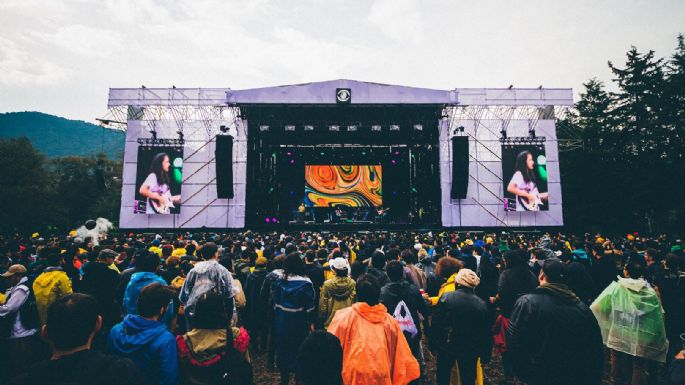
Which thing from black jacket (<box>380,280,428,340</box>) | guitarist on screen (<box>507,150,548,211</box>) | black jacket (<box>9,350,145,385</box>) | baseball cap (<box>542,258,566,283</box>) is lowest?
black jacket (<box>380,280,428,340</box>)

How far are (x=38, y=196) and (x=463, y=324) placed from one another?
40902 millimetres

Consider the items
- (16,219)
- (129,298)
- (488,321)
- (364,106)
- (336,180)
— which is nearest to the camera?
(488,321)

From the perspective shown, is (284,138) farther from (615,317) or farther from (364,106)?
(615,317)

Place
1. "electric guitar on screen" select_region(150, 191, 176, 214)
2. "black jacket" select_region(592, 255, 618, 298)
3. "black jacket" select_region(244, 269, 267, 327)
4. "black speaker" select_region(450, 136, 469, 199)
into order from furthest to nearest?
"electric guitar on screen" select_region(150, 191, 176, 214)
"black speaker" select_region(450, 136, 469, 199)
"black jacket" select_region(592, 255, 618, 298)
"black jacket" select_region(244, 269, 267, 327)

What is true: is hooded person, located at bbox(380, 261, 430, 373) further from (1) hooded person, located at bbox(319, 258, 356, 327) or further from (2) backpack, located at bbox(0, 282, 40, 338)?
(2) backpack, located at bbox(0, 282, 40, 338)

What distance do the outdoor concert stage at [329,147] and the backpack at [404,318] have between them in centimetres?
1605

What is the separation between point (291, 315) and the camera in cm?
390

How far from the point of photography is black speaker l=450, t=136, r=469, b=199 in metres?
18.2

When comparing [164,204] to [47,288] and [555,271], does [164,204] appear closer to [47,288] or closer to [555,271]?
[47,288]

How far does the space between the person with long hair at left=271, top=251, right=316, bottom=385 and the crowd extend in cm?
1

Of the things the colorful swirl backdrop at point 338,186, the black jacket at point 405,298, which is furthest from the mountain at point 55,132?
the black jacket at point 405,298

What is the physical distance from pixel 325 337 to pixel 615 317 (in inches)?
164

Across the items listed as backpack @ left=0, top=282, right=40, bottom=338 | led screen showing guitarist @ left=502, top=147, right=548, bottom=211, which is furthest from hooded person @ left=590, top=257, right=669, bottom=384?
led screen showing guitarist @ left=502, top=147, right=548, bottom=211

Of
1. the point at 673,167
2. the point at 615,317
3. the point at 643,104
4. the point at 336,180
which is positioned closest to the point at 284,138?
the point at 336,180
